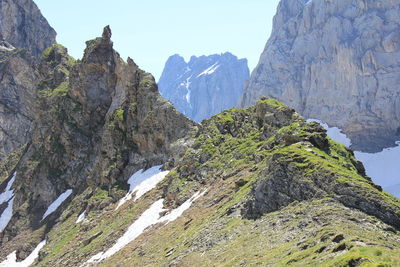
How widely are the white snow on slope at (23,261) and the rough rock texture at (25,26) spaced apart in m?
108

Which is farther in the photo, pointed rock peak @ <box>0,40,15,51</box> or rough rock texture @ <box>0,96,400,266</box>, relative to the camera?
pointed rock peak @ <box>0,40,15,51</box>

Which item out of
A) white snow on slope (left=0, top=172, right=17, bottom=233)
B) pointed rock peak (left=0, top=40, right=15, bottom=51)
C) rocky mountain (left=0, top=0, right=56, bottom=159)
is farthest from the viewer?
pointed rock peak (left=0, top=40, right=15, bottom=51)

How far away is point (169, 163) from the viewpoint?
190 ft

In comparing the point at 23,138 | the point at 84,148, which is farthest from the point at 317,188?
the point at 23,138

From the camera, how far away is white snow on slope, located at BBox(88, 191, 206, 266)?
140 ft

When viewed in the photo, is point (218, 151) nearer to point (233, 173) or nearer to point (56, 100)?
point (233, 173)

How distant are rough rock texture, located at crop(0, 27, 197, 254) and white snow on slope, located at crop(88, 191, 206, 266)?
12852mm

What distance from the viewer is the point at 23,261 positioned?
59094mm

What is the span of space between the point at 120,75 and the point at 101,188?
2093 cm

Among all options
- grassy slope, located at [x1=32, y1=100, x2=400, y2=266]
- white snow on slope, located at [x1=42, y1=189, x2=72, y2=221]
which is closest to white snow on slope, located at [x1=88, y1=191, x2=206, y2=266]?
grassy slope, located at [x1=32, y1=100, x2=400, y2=266]

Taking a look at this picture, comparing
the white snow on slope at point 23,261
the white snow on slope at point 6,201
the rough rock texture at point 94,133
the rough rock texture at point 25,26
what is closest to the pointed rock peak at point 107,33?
the rough rock texture at point 94,133

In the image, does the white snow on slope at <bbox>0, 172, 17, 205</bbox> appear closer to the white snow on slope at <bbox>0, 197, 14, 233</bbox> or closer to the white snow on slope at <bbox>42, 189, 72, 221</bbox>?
the white snow on slope at <bbox>0, 197, 14, 233</bbox>

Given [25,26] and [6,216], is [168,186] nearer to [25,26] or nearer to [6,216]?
[6,216]

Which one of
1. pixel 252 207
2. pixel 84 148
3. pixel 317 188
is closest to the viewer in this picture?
pixel 317 188
